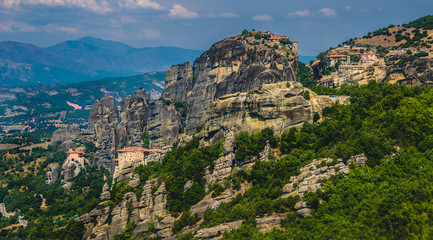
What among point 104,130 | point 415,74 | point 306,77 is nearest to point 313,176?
point 415,74

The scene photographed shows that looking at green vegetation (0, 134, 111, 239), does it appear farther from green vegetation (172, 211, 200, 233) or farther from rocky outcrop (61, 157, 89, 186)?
green vegetation (172, 211, 200, 233)

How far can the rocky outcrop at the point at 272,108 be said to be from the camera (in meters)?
54.6

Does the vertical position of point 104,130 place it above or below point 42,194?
above

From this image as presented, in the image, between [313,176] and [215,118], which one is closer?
[313,176]

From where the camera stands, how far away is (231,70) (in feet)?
340

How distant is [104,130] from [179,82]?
26.6 m

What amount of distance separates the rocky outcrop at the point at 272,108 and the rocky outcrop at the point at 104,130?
62.0 m

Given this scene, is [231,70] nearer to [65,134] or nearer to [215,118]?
[215,118]

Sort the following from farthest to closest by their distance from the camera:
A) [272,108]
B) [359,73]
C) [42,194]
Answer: [42,194] → [359,73] → [272,108]

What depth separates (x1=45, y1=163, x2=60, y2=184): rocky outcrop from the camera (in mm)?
104444

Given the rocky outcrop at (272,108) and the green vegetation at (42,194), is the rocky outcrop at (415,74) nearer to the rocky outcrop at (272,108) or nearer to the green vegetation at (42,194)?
the rocky outcrop at (272,108)

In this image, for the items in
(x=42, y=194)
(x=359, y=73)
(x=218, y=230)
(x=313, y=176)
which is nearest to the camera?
(x=313, y=176)

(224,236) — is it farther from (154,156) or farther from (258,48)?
(258,48)

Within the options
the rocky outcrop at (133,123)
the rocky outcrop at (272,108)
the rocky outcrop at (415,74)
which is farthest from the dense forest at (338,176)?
the rocky outcrop at (133,123)
